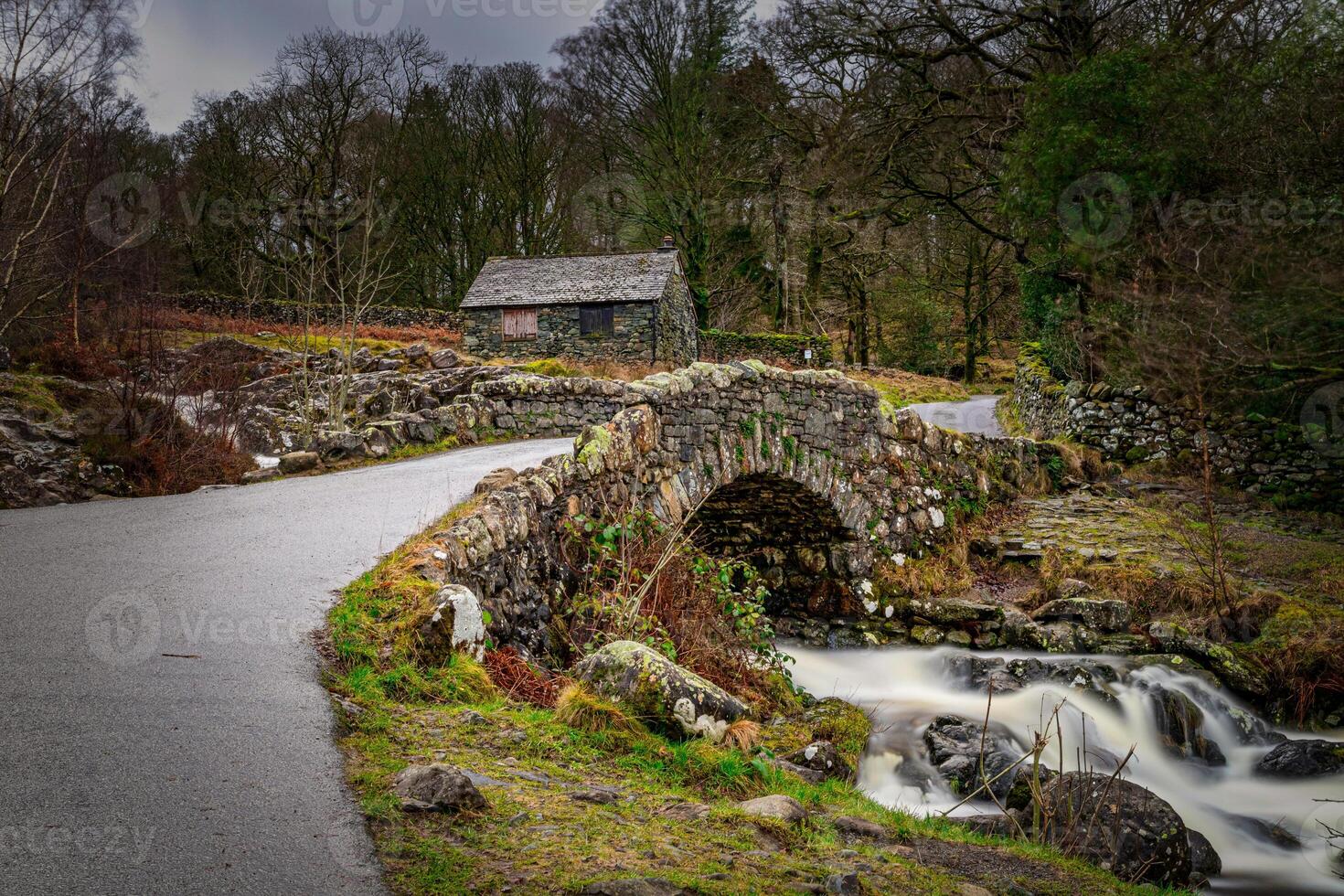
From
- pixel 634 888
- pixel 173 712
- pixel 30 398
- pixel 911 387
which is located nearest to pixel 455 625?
pixel 173 712

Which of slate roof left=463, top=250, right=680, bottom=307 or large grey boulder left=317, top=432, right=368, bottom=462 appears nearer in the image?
large grey boulder left=317, top=432, right=368, bottom=462

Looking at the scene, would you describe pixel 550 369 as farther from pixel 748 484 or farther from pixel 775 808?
pixel 775 808

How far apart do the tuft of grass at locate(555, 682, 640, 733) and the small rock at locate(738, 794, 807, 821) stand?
941mm

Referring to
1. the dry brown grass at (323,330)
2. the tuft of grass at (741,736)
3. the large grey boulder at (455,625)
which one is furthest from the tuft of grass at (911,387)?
the large grey boulder at (455,625)

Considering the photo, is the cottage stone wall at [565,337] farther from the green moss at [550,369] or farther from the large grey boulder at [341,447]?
the large grey boulder at [341,447]

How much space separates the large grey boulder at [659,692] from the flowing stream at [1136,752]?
2319 mm

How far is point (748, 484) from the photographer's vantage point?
1114 centimetres

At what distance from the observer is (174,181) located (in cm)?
3741

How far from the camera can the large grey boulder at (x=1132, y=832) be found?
5449 millimetres

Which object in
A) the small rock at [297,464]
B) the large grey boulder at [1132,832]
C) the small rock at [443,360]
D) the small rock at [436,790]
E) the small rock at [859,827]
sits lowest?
the large grey boulder at [1132,832]

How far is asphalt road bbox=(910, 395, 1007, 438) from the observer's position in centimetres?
2047

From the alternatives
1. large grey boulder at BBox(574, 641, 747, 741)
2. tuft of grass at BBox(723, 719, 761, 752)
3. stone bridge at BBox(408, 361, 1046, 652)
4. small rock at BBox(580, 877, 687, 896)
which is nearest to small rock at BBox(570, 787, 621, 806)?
small rock at BBox(580, 877, 687, 896)

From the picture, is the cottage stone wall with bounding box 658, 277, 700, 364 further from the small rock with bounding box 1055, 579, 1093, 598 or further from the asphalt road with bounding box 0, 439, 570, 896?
the asphalt road with bounding box 0, 439, 570, 896

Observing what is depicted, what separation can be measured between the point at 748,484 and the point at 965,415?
14041 millimetres
